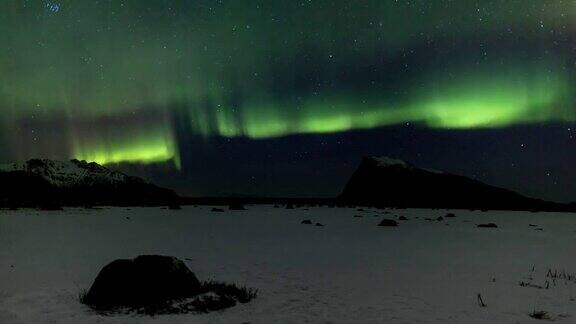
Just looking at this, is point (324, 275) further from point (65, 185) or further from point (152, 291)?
point (65, 185)

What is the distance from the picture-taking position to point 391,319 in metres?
9.66

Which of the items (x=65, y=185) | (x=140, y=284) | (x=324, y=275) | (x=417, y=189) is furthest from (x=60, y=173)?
(x=140, y=284)

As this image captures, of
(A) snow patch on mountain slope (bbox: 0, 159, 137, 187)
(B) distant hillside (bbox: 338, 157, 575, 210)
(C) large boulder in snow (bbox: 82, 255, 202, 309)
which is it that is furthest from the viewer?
(A) snow patch on mountain slope (bbox: 0, 159, 137, 187)

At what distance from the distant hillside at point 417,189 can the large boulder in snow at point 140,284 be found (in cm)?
11988

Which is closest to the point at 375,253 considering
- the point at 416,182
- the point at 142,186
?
the point at 416,182

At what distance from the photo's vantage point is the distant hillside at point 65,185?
139 m

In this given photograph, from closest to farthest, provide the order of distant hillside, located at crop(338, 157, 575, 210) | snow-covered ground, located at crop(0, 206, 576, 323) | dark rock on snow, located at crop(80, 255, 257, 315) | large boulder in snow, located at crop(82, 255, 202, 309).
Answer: snow-covered ground, located at crop(0, 206, 576, 323) → dark rock on snow, located at crop(80, 255, 257, 315) → large boulder in snow, located at crop(82, 255, 202, 309) → distant hillside, located at crop(338, 157, 575, 210)

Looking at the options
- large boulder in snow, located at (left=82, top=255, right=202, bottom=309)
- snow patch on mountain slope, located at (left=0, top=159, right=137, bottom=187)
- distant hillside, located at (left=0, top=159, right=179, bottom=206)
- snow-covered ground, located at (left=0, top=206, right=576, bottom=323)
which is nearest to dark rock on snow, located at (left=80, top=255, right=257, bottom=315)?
large boulder in snow, located at (left=82, top=255, right=202, bottom=309)

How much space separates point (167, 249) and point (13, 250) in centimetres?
638

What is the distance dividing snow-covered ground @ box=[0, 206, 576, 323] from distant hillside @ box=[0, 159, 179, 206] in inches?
4174

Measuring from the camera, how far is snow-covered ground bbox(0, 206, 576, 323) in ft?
32.8

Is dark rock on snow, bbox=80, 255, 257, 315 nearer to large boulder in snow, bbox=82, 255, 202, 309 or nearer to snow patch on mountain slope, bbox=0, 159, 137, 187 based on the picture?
large boulder in snow, bbox=82, 255, 202, 309

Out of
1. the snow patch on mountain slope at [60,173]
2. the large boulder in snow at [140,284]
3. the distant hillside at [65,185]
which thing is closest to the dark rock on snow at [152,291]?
the large boulder in snow at [140,284]

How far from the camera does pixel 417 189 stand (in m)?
162
